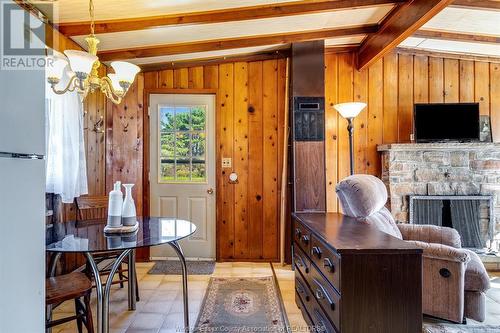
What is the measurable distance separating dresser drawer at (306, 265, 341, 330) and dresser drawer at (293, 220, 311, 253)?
0.19 m

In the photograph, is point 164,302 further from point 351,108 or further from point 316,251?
point 351,108

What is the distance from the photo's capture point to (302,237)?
2.32m

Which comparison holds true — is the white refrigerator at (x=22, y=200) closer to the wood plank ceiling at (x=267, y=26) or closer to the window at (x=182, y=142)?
Result: the wood plank ceiling at (x=267, y=26)

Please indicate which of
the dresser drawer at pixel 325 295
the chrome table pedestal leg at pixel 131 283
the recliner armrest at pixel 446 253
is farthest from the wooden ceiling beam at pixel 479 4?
the chrome table pedestal leg at pixel 131 283

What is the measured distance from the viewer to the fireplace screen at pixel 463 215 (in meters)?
3.61

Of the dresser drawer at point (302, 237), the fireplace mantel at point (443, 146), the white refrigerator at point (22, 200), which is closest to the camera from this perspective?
the white refrigerator at point (22, 200)

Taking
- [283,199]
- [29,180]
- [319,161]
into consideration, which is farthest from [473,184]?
[29,180]

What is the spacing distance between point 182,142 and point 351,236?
2654 millimetres

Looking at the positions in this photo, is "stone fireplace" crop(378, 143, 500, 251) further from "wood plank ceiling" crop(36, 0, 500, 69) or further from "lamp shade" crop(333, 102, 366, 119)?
"wood plank ceiling" crop(36, 0, 500, 69)

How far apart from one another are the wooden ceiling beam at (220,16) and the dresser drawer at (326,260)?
1.91 m

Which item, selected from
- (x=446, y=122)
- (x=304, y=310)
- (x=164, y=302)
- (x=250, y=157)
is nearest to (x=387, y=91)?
(x=446, y=122)

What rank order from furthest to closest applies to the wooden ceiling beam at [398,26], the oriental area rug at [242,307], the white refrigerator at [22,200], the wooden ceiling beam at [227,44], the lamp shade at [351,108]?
the wooden ceiling beam at [227,44], the lamp shade at [351,108], the wooden ceiling beam at [398,26], the oriental area rug at [242,307], the white refrigerator at [22,200]

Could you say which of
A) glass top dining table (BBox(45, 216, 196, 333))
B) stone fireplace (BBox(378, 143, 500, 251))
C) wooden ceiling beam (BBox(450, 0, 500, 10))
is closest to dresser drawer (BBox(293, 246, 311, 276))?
glass top dining table (BBox(45, 216, 196, 333))

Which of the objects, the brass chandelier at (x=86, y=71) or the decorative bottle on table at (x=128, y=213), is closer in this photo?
the brass chandelier at (x=86, y=71)
